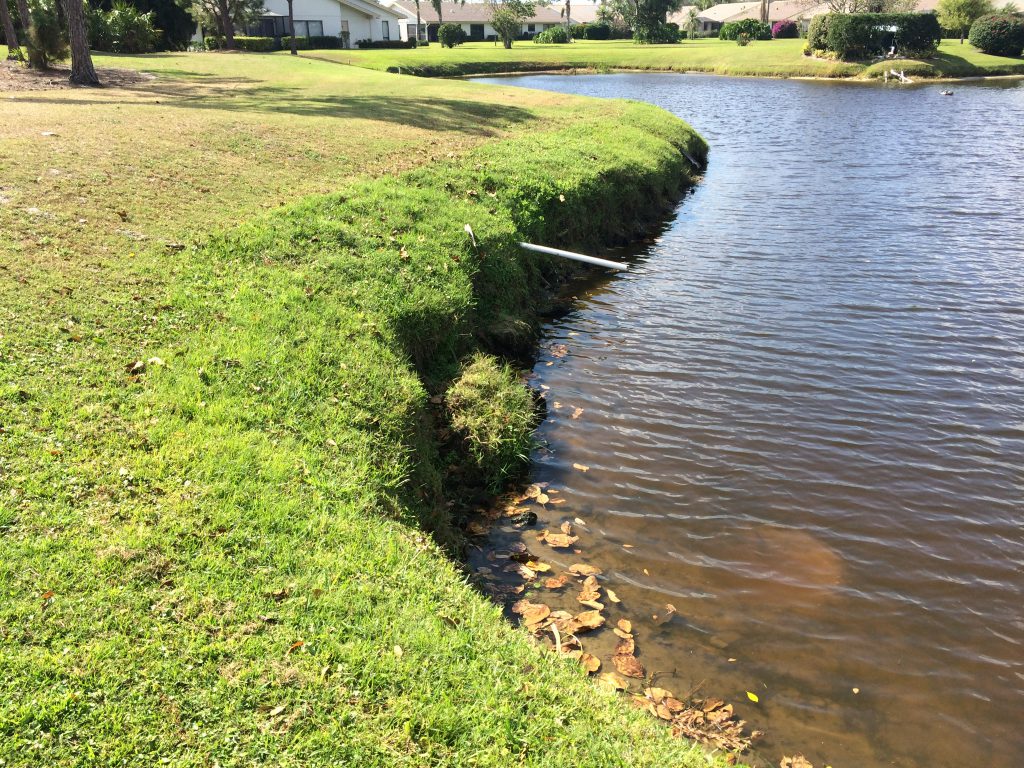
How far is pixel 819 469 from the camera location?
7.35 metres

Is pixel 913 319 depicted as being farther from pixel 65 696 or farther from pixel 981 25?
pixel 981 25

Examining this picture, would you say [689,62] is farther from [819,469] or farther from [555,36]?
[819,469]

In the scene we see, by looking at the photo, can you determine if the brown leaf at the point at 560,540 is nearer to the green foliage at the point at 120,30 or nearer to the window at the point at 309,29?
the green foliage at the point at 120,30

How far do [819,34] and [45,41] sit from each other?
52.3 m

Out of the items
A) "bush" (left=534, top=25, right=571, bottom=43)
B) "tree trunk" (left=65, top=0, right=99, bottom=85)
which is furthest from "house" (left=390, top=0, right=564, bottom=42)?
"tree trunk" (left=65, top=0, right=99, bottom=85)

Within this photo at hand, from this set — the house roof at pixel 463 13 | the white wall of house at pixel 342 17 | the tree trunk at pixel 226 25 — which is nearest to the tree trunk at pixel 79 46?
the tree trunk at pixel 226 25

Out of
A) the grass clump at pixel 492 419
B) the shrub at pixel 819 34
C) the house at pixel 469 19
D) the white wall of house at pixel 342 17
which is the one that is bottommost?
the grass clump at pixel 492 419

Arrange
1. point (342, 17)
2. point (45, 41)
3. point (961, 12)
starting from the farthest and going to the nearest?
point (342, 17)
point (961, 12)
point (45, 41)

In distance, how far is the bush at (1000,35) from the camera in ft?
177

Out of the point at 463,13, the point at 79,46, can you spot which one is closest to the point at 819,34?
the point at 79,46

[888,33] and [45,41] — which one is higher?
[888,33]

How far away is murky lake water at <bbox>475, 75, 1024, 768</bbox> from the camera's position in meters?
4.96

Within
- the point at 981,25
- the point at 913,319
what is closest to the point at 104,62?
the point at 913,319

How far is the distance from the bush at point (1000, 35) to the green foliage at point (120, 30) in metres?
54.9
